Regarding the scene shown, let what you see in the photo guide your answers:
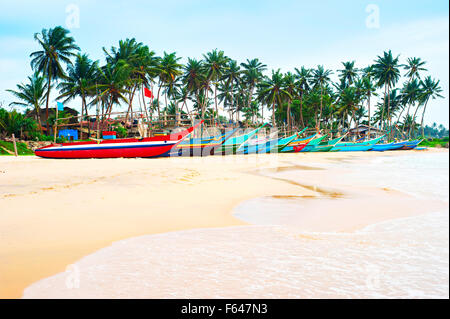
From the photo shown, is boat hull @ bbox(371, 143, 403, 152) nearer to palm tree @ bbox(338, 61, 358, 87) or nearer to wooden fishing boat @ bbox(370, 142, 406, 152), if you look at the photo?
wooden fishing boat @ bbox(370, 142, 406, 152)

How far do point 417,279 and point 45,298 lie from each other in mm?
3323

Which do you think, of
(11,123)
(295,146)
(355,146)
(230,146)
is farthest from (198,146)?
(355,146)

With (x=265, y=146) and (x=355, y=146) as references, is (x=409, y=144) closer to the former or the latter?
(x=355, y=146)

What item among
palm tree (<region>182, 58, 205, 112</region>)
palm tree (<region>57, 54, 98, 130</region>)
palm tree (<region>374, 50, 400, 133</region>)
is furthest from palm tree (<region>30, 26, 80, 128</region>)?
palm tree (<region>374, 50, 400, 133</region>)

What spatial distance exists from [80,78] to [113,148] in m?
27.5

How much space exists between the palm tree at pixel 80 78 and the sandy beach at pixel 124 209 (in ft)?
118

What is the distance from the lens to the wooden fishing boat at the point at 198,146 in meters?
21.4

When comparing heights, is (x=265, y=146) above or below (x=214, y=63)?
below

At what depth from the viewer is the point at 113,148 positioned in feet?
63.3

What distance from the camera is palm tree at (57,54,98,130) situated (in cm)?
4026

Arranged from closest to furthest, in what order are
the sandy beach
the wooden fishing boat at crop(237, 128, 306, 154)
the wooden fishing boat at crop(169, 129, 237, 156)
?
the sandy beach, the wooden fishing boat at crop(169, 129, 237, 156), the wooden fishing boat at crop(237, 128, 306, 154)

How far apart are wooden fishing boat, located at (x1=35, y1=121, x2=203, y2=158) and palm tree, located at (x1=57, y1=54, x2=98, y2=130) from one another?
22.7m

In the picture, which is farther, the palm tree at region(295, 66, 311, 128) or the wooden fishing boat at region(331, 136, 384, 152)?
the palm tree at region(295, 66, 311, 128)

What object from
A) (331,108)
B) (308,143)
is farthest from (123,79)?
(331,108)
